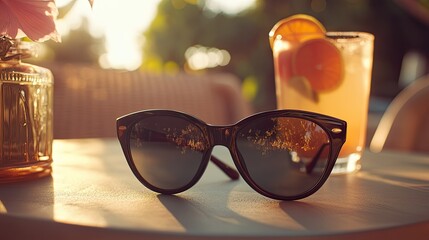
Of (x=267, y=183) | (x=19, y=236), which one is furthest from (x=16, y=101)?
(x=267, y=183)

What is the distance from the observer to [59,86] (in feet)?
6.92

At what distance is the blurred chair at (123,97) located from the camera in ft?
6.95

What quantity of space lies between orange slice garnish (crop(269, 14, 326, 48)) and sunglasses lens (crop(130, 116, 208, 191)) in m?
0.26

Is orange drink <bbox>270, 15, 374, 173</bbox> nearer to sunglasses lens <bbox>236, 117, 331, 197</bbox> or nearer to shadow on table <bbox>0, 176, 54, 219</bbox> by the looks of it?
sunglasses lens <bbox>236, 117, 331, 197</bbox>

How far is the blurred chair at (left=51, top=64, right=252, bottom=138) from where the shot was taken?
83.4 inches

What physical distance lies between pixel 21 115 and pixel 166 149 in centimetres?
19

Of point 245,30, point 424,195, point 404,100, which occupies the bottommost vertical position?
point 424,195

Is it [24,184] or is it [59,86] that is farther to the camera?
[59,86]

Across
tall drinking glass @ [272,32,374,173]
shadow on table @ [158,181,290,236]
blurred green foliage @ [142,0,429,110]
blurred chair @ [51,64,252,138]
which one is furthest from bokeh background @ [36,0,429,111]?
shadow on table @ [158,181,290,236]

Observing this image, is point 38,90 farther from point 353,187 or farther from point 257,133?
point 353,187

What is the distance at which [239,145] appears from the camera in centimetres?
65

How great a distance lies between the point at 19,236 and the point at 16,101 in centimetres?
23

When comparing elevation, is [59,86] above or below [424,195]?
above

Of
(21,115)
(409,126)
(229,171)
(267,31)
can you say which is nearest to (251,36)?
(267,31)
